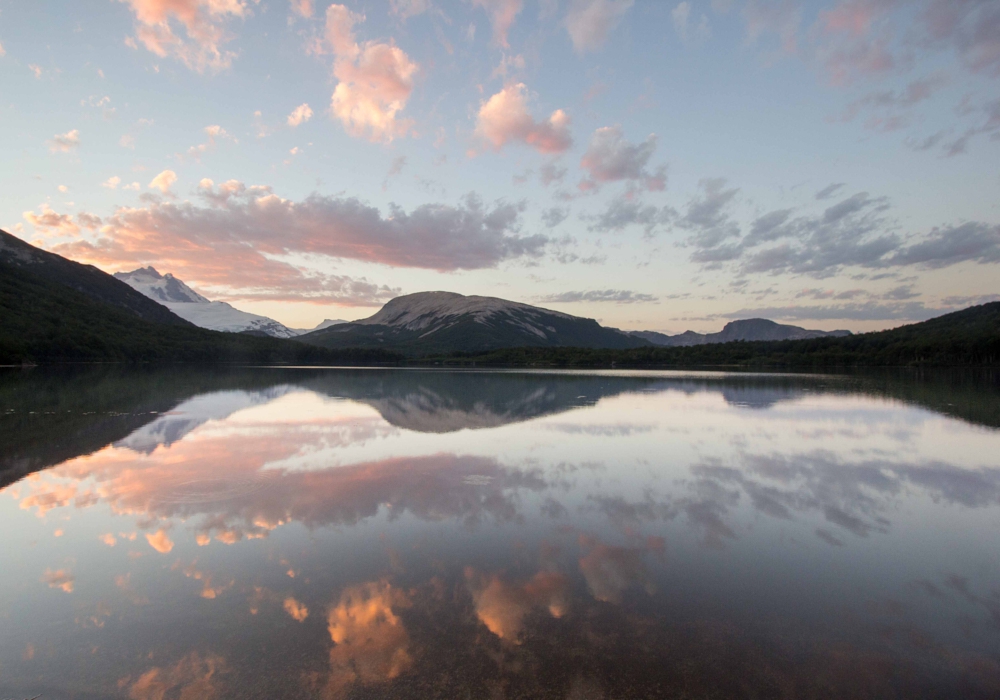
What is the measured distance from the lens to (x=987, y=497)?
12.9m

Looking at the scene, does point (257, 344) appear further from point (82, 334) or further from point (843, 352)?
point (843, 352)

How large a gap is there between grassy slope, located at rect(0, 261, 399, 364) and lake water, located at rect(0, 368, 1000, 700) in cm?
10613

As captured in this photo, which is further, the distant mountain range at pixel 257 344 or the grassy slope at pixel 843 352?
the grassy slope at pixel 843 352

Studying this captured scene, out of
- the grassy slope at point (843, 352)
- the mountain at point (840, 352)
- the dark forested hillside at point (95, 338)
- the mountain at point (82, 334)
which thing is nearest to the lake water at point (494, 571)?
the mountain at point (82, 334)

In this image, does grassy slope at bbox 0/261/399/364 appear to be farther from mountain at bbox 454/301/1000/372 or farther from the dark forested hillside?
mountain at bbox 454/301/1000/372

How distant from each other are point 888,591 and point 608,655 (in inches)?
194

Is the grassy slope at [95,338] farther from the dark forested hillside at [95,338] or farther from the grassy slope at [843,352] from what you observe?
the grassy slope at [843,352]

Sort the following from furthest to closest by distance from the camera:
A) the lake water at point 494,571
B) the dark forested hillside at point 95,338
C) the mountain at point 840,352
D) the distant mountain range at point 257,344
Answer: the mountain at point 840,352 < the distant mountain range at point 257,344 < the dark forested hillside at point 95,338 < the lake water at point 494,571

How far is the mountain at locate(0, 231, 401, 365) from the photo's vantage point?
108 m

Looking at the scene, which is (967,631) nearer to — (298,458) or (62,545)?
(62,545)

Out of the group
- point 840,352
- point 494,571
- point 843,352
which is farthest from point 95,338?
point 843,352

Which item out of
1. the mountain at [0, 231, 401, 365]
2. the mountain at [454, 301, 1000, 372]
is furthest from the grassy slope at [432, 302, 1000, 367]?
the mountain at [0, 231, 401, 365]

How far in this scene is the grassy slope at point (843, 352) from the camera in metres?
127

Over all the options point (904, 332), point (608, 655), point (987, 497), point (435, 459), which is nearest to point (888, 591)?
point (608, 655)
